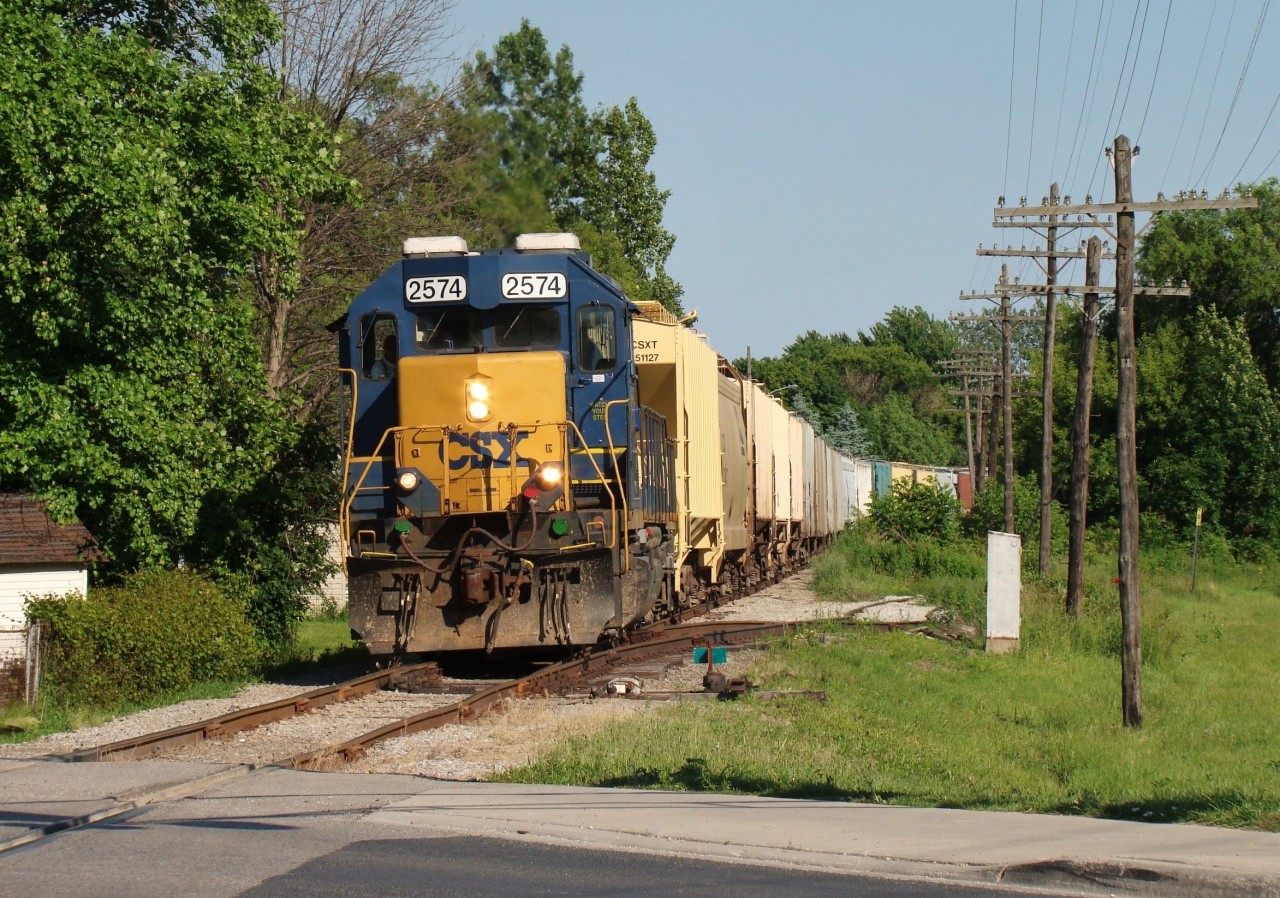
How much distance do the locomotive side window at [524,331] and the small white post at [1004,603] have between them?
7.94m

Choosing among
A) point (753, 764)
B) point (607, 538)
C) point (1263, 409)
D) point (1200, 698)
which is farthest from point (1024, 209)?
point (1263, 409)

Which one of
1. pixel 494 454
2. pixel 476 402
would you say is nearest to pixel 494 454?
pixel 494 454

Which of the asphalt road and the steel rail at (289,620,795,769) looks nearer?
the asphalt road

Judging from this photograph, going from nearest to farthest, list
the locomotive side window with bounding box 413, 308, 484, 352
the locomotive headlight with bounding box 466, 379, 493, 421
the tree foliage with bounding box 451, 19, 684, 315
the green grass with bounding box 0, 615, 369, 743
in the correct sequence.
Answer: the green grass with bounding box 0, 615, 369, 743 → the locomotive headlight with bounding box 466, 379, 493, 421 → the locomotive side window with bounding box 413, 308, 484, 352 → the tree foliage with bounding box 451, 19, 684, 315

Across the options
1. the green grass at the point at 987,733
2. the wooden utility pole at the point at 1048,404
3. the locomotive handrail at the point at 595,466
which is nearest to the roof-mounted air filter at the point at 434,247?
the locomotive handrail at the point at 595,466

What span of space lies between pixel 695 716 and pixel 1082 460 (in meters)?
15.9

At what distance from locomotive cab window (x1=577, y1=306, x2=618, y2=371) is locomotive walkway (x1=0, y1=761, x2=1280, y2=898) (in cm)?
605

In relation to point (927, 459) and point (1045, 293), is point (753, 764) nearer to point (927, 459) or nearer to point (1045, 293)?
point (1045, 293)

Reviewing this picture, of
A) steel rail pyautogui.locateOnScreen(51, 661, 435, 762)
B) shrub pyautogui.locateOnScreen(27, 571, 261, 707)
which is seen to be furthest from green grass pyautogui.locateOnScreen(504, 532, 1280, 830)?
shrub pyautogui.locateOnScreen(27, 571, 261, 707)

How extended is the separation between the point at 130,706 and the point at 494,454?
490 cm

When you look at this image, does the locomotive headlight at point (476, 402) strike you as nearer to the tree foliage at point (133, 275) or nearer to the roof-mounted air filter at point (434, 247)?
the roof-mounted air filter at point (434, 247)

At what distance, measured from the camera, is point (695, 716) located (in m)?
11.5

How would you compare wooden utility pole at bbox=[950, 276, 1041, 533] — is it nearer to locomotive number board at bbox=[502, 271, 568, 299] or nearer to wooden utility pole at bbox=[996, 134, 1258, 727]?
wooden utility pole at bbox=[996, 134, 1258, 727]

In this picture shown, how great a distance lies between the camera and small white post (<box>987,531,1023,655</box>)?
62.6 ft
